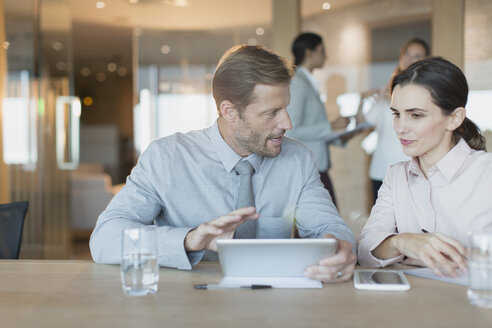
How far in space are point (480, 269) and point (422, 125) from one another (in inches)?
28.8

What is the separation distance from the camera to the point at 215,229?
1.44m

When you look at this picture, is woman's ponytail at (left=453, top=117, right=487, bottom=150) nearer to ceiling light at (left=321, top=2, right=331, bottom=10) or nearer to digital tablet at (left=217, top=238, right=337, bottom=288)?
digital tablet at (left=217, top=238, right=337, bottom=288)

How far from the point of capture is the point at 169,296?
128cm

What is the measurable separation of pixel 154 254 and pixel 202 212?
22.2 inches

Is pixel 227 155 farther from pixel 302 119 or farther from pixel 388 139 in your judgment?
pixel 388 139

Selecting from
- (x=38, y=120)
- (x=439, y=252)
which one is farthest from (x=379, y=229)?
(x=38, y=120)

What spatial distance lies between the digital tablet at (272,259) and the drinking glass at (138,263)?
157mm

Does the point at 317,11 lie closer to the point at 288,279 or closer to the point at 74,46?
the point at 288,279

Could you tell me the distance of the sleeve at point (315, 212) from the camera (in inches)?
69.6

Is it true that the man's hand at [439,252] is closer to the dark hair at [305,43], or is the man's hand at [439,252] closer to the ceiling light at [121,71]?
the dark hair at [305,43]

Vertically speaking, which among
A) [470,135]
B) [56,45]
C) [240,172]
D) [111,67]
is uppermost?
[111,67]

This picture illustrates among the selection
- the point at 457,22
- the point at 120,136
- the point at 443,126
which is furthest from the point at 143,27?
the point at 120,136

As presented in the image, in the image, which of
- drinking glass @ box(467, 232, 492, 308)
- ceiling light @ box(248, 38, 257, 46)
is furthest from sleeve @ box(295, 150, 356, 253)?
ceiling light @ box(248, 38, 257, 46)

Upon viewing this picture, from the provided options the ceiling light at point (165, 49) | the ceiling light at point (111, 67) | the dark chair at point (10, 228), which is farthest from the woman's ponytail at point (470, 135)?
the ceiling light at point (111, 67)
